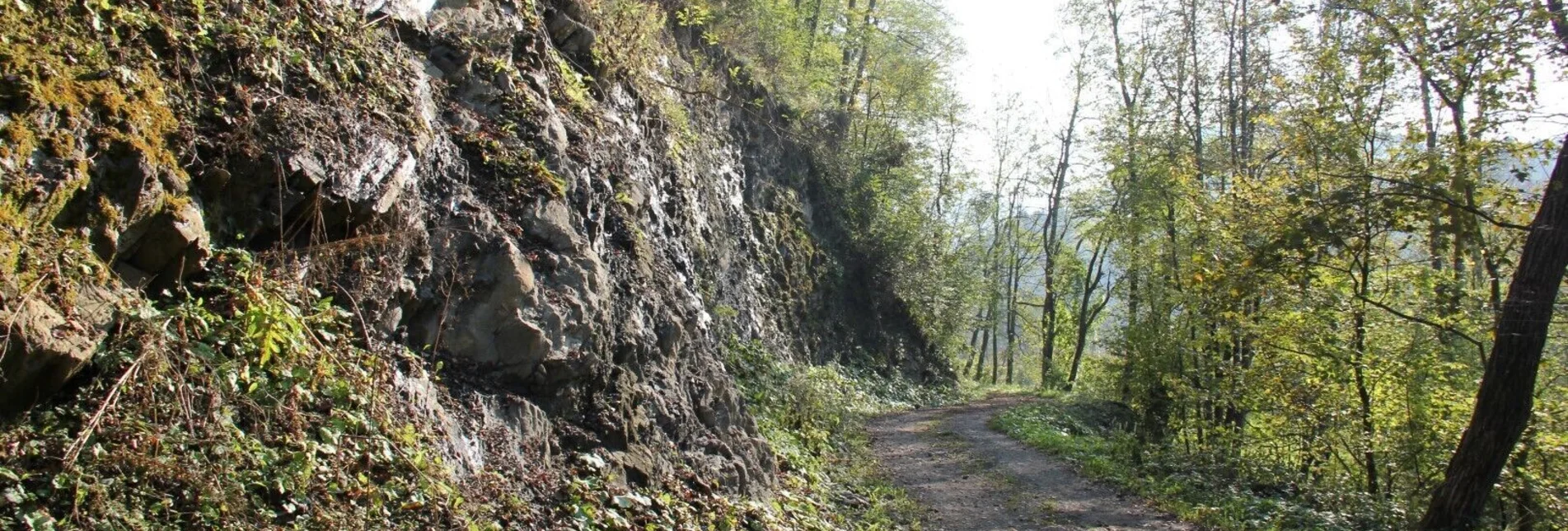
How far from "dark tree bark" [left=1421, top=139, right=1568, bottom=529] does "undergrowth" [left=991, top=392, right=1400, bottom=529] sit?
6.07 ft

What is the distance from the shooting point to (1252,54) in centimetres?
2042

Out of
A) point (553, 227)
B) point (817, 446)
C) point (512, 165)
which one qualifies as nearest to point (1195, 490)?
point (817, 446)

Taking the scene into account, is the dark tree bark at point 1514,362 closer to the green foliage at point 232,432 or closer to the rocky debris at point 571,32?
the green foliage at point 232,432

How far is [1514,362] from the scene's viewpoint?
7.49 meters

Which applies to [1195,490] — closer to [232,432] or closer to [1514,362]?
[1514,362]

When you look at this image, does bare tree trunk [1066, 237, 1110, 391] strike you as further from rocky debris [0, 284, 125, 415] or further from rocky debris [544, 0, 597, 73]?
rocky debris [0, 284, 125, 415]

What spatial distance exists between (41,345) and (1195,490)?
12.0 metres

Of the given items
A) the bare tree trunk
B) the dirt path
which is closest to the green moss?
the dirt path

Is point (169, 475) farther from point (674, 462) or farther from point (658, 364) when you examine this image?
point (658, 364)

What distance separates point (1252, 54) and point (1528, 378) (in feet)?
49.3

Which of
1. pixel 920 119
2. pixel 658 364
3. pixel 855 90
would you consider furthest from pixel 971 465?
pixel 920 119

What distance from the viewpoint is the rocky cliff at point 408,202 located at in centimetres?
379

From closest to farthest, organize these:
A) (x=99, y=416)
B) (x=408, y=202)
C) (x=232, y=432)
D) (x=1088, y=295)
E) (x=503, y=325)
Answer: (x=99, y=416)
(x=232, y=432)
(x=408, y=202)
(x=503, y=325)
(x=1088, y=295)

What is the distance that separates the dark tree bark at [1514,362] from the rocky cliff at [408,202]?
6394 mm
